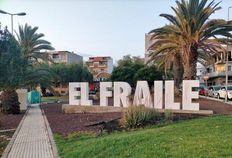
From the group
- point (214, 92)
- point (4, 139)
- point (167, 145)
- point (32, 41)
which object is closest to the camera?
point (167, 145)

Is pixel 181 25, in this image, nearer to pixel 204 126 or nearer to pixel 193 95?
pixel 193 95

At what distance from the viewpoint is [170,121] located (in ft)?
46.0

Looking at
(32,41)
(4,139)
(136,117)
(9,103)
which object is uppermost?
(32,41)

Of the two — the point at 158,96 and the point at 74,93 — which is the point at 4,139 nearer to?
the point at 158,96

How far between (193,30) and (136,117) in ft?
49.0

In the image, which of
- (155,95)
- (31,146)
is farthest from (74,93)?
(31,146)

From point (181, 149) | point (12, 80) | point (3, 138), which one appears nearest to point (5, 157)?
point (3, 138)

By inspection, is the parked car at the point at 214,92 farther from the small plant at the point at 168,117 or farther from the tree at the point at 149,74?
the small plant at the point at 168,117

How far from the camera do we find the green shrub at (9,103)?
2395 centimetres

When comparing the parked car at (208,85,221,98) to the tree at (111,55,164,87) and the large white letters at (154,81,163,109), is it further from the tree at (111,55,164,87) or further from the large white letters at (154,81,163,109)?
the large white letters at (154,81,163,109)

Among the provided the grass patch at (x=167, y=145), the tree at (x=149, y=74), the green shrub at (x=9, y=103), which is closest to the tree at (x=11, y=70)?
the green shrub at (x=9, y=103)

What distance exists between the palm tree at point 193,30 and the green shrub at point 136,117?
13.6 m

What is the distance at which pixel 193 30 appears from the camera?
26094mm

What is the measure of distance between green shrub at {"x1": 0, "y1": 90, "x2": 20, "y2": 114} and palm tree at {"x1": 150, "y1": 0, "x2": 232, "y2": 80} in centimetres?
1243
